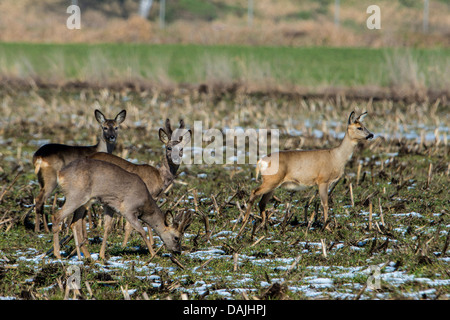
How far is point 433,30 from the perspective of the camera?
4184 centimetres

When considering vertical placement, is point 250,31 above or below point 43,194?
above

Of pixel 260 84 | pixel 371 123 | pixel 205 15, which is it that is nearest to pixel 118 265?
pixel 371 123

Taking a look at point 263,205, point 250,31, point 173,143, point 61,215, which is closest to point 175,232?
point 61,215

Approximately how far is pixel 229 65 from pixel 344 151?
1595 centimetres

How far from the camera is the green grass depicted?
77.4ft

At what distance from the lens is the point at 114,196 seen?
784 centimetres

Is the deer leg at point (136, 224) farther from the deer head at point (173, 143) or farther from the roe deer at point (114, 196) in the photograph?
the deer head at point (173, 143)

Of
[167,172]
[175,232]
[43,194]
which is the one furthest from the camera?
[43,194]

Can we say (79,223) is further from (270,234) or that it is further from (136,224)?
(270,234)

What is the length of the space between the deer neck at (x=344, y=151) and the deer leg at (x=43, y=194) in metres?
3.94

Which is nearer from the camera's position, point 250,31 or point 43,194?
point 43,194

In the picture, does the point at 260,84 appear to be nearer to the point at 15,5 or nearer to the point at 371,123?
the point at 371,123

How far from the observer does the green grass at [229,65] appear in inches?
929

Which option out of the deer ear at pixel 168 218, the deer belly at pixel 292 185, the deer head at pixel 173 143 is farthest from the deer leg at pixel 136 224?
the deer belly at pixel 292 185
